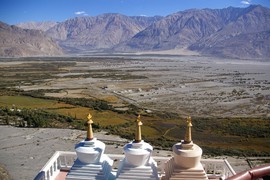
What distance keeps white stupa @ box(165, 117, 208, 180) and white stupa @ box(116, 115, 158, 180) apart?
2.87 ft

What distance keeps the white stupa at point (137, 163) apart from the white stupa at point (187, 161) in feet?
2.87

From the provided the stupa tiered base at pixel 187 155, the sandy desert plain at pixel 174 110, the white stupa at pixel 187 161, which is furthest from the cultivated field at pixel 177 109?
the stupa tiered base at pixel 187 155

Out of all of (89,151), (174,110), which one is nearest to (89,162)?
(89,151)

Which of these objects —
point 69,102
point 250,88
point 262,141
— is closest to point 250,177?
point 262,141

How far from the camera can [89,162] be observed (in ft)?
40.0

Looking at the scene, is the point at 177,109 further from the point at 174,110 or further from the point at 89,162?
the point at 89,162

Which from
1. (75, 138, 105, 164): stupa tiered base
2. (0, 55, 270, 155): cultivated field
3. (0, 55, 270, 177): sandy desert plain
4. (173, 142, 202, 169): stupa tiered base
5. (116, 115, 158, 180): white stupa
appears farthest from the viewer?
(0, 55, 270, 155): cultivated field

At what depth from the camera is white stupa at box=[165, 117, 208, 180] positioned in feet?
37.3

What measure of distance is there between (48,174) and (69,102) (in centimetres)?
3926

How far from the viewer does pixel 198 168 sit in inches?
457

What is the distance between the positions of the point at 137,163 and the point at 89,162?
1.85 metres

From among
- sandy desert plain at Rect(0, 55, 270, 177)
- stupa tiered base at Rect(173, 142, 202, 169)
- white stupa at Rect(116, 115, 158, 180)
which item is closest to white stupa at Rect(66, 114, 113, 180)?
white stupa at Rect(116, 115, 158, 180)

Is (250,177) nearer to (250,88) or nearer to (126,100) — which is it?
(126,100)

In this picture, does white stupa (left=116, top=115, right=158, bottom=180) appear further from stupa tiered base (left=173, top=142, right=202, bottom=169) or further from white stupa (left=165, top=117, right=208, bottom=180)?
stupa tiered base (left=173, top=142, right=202, bottom=169)
